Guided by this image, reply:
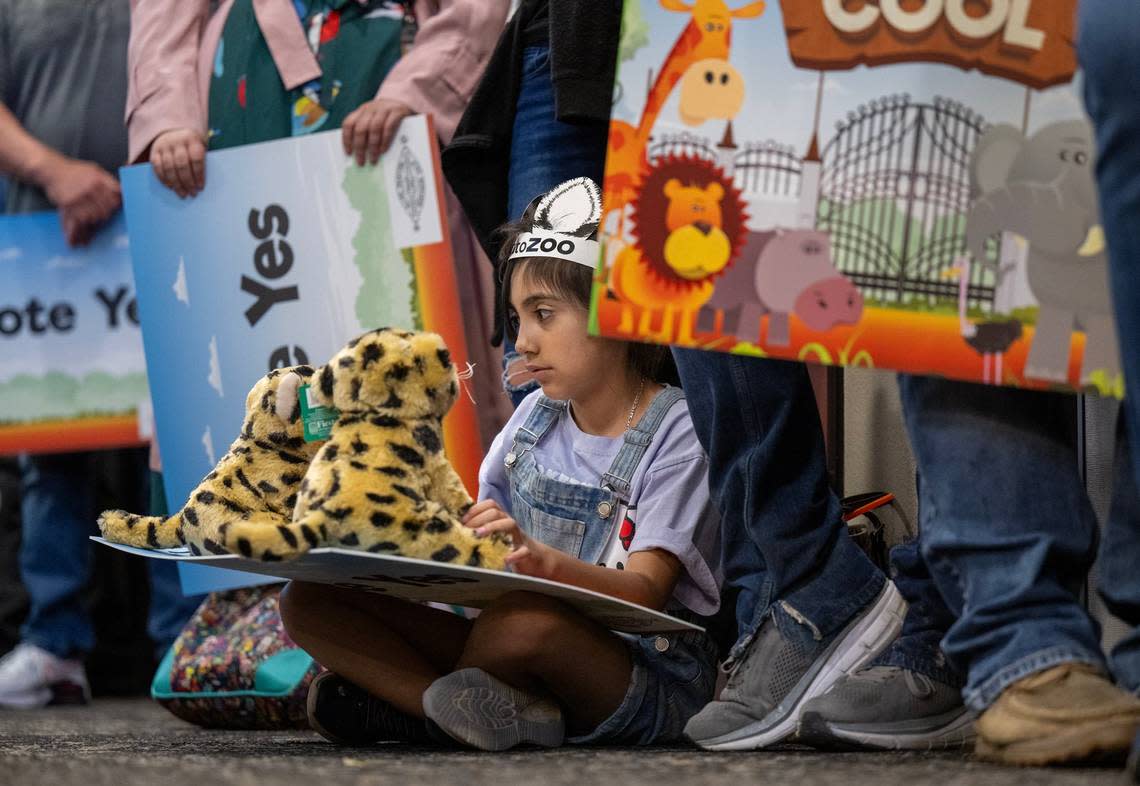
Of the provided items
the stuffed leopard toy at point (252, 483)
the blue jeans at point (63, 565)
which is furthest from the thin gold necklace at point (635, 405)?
the blue jeans at point (63, 565)

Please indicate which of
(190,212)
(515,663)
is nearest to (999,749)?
(515,663)

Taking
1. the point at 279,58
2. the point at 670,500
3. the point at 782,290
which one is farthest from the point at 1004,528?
the point at 279,58

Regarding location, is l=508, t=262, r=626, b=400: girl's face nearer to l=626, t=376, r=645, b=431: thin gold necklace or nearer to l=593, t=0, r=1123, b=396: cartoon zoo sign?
l=626, t=376, r=645, b=431: thin gold necklace

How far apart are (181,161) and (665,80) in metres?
1.25

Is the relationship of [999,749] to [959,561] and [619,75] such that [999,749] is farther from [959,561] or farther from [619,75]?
[619,75]

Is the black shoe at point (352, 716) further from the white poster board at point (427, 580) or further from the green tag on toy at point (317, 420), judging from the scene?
the green tag on toy at point (317, 420)

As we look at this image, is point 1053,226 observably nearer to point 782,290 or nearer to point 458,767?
point 782,290

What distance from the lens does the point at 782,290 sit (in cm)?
133

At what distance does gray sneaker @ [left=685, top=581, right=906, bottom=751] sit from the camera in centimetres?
150

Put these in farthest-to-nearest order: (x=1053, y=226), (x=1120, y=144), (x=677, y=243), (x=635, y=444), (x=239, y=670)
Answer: (x=239, y=670) → (x=635, y=444) → (x=677, y=243) → (x=1053, y=226) → (x=1120, y=144)

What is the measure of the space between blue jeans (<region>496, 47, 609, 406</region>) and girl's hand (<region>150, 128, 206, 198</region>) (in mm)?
629

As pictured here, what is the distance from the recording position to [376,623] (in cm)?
169

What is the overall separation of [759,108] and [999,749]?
0.61 m

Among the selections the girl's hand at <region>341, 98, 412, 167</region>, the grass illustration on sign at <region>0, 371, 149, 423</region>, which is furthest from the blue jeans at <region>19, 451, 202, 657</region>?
the girl's hand at <region>341, 98, 412, 167</region>
